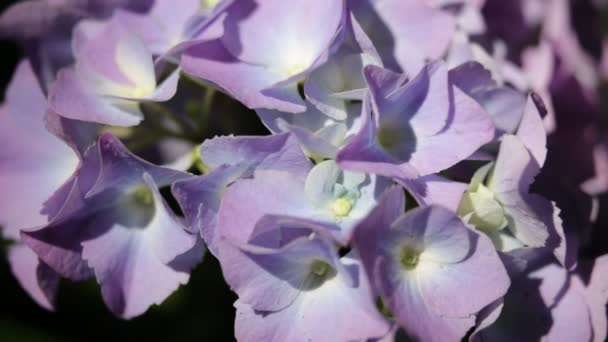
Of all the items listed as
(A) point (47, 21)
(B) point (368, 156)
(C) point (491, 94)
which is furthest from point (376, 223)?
(A) point (47, 21)

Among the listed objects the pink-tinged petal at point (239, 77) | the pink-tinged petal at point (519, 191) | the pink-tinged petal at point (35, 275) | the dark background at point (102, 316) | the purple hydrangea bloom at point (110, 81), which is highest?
the pink-tinged petal at point (239, 77)

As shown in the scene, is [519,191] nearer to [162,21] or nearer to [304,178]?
[304,178]

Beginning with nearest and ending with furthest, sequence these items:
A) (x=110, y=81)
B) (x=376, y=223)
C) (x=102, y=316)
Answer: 1. (x=376, y=223)
2. (x=110, y=81)
3. (x=102, y=316)

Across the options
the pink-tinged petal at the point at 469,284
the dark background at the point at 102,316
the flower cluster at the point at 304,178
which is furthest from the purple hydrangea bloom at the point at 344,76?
the dark background at the point at 102,316

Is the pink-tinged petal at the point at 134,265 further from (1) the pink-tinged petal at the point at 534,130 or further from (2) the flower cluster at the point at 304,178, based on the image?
(1) the pink-tinged petal at the point at 534,130

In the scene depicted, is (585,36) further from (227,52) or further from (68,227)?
(68,227)
